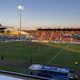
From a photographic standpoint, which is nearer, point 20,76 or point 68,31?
point 20,76

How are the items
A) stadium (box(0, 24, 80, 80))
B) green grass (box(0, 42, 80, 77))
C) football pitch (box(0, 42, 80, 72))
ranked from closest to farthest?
stadium (box(0, 24, 80, 80))
football pitch (box(0, 42, 80, 72))
green grass (box(0, 42, 80, 77))

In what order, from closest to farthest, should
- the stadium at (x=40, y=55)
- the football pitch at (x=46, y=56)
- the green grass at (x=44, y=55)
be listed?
the stadium at (x=40, y=55)
the football pitch at (x=46, y=56)
the green grass at (x=44, y=55)

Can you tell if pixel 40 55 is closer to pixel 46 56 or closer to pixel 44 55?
pixel 44 55

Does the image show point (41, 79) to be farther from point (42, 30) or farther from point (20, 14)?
point (42, 30)

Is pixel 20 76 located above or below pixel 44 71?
above

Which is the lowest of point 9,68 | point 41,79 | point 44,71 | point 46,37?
point 46,37

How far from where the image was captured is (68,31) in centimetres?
8375

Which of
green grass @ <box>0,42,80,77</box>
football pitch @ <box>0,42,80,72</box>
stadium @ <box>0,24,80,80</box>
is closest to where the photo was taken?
stadium @ <box>0,24,80,80</box>

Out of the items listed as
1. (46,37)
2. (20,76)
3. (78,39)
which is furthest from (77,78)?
(46,37)

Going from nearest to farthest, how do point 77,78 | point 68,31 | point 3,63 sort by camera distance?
point 77,78 → point 3,63 → point 68,31

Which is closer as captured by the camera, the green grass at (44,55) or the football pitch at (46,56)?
the football pitch at (46,56)

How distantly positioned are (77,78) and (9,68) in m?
5.16

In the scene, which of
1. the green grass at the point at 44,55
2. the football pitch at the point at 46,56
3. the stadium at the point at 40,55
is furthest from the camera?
the green grass at the point at 44,55

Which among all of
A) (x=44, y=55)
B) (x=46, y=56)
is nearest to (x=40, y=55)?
(x=44, y=55)
